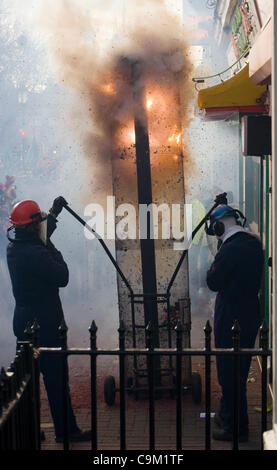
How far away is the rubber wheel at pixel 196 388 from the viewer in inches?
259

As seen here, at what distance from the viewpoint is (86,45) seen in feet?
25.5

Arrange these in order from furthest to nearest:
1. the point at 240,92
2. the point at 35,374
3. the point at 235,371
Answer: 1. the point at 240,92
2. the point at 235,371
3. the point at 35,374

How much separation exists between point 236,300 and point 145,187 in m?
1.60

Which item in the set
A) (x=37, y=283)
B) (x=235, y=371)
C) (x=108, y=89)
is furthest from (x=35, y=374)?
(x=108, y=89)

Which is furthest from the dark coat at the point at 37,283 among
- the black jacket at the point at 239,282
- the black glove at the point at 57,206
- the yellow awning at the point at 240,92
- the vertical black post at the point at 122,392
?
the yellow awning at the point at 240,92

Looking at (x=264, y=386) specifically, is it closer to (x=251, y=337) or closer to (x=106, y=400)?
(x=251, y=337)

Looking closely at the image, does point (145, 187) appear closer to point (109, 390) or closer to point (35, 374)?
point (109, 390)

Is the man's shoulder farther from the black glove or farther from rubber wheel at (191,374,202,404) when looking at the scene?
the black glove

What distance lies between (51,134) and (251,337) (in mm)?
36643

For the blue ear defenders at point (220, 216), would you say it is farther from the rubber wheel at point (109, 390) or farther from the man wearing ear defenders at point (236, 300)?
the rubber wheel at point (109, 390)

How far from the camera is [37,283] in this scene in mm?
5930

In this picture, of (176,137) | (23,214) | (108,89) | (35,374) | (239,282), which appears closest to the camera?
(35,374)

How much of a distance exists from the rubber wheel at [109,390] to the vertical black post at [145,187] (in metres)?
0.59
